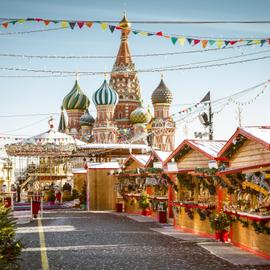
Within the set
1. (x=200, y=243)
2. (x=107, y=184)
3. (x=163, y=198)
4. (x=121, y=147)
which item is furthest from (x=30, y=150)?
(x=200, y=243)

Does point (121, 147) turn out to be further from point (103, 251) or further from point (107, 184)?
point (103, 251)

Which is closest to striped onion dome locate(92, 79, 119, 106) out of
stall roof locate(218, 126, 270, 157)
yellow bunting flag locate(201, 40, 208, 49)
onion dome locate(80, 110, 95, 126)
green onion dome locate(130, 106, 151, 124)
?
green onion dome locate(130, 106, 151, 124)

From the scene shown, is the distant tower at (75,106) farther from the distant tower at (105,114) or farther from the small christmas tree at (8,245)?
the small christmas tree at (8,245)

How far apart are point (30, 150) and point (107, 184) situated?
6425 millimetres

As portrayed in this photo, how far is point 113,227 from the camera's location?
23297 mm

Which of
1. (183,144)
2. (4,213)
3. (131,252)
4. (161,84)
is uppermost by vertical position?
(161,84)

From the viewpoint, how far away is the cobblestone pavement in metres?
13.4

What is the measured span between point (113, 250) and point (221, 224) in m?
3.91

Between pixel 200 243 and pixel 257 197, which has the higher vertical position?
pixel 257 197

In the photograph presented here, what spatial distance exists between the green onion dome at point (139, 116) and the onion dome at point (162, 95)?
9.27ft

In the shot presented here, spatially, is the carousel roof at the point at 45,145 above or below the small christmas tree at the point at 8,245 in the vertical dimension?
above

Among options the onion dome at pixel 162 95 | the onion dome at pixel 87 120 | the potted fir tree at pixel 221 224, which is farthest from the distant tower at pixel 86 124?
the potted fir tree at pixel 221 224

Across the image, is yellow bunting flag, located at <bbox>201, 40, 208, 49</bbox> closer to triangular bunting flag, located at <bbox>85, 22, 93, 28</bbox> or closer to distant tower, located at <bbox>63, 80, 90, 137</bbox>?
triangular bunting flag, located at <bbox>85, 22, 93, 28</bbox>

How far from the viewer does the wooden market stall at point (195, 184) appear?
65.2 feet
